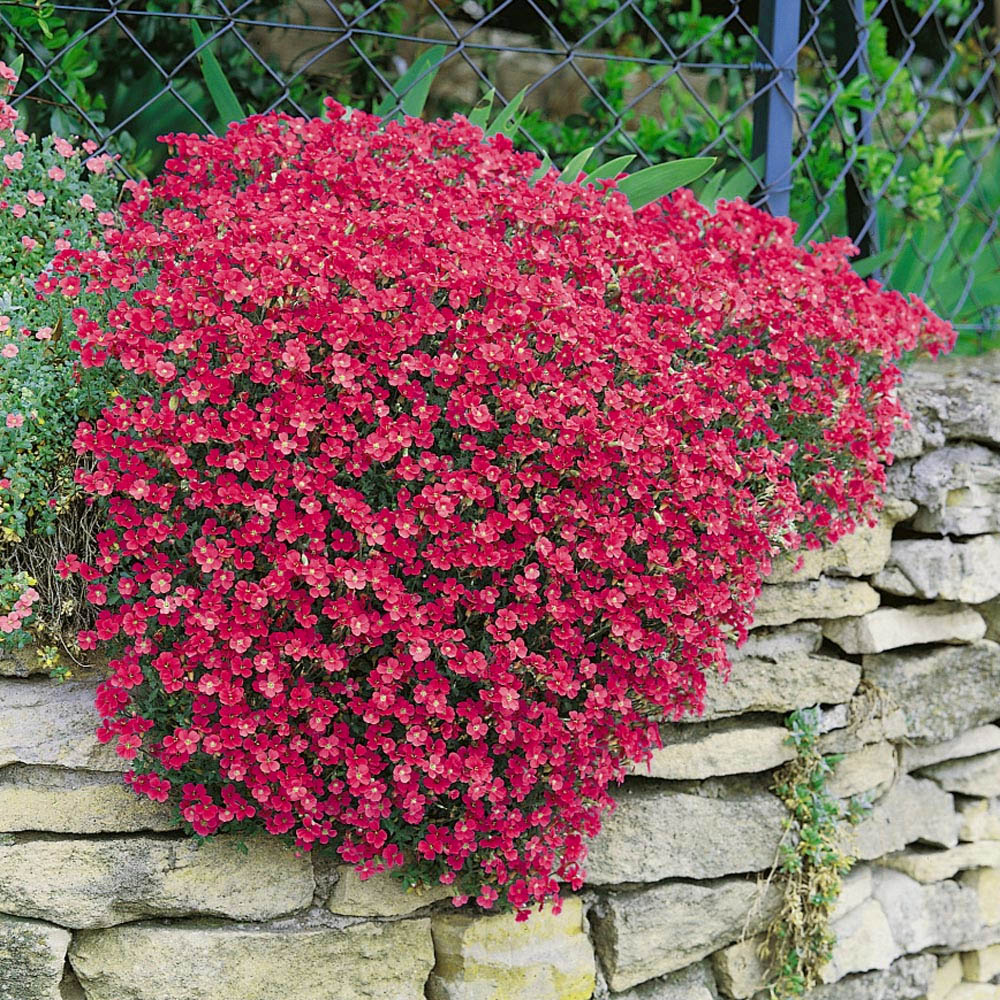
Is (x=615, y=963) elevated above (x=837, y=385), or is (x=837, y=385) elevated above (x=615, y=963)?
(x=837, y=385)

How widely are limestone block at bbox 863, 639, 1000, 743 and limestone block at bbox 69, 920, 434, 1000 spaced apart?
134 cm

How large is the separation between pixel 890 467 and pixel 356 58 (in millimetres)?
2323

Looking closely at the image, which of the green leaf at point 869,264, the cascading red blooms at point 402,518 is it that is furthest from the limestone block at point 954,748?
the green leaf at point 869,264

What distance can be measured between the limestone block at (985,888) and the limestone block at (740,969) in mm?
857

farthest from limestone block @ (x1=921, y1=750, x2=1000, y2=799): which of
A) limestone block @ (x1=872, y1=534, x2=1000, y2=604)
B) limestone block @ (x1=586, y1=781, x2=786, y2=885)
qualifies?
limestone block @ (x1=586, y1=781, x2=786, y2=885)

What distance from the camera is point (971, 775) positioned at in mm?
3035

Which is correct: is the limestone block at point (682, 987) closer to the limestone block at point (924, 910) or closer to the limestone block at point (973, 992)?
the limestone block at point (924, 910)

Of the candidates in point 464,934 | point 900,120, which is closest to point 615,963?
point 464,934

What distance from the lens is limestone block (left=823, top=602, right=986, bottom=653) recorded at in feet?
8.87

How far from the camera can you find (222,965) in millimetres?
1965

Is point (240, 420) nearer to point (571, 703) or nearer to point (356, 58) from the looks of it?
point (571, 703)

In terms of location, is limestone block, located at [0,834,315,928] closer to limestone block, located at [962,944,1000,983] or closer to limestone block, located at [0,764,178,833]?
limestone block, located at [0,764,178,833]

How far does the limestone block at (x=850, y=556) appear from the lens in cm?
255

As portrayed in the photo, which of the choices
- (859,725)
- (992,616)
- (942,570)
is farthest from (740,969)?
(992,616)
